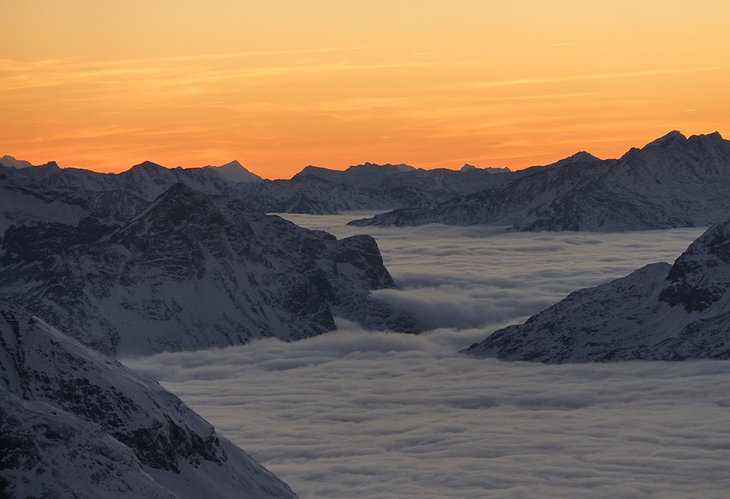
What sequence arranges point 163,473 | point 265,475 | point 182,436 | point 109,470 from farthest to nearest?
point 265,475 < point 182,436 < point 163,473 < point 109,470

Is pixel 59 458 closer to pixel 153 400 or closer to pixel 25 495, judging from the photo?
pixel 25 495

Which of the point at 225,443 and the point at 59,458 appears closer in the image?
the point at 59,458

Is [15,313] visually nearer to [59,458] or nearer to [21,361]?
[21,361]

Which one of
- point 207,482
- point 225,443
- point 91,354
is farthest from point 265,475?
point 91,354

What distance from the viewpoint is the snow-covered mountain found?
318 ft

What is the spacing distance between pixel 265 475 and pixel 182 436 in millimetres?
20864

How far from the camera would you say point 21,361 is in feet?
433

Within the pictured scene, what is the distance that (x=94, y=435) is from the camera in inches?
4021

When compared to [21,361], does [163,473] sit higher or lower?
lower

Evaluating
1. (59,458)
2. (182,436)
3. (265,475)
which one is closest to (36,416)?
(59,458)

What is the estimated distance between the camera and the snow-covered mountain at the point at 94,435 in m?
97.1

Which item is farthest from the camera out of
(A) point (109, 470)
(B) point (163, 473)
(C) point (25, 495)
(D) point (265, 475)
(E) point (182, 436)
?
(D) point (265, 475)

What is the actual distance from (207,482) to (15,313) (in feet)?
90.7

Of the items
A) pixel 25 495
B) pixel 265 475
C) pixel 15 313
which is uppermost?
pixel 15 313
